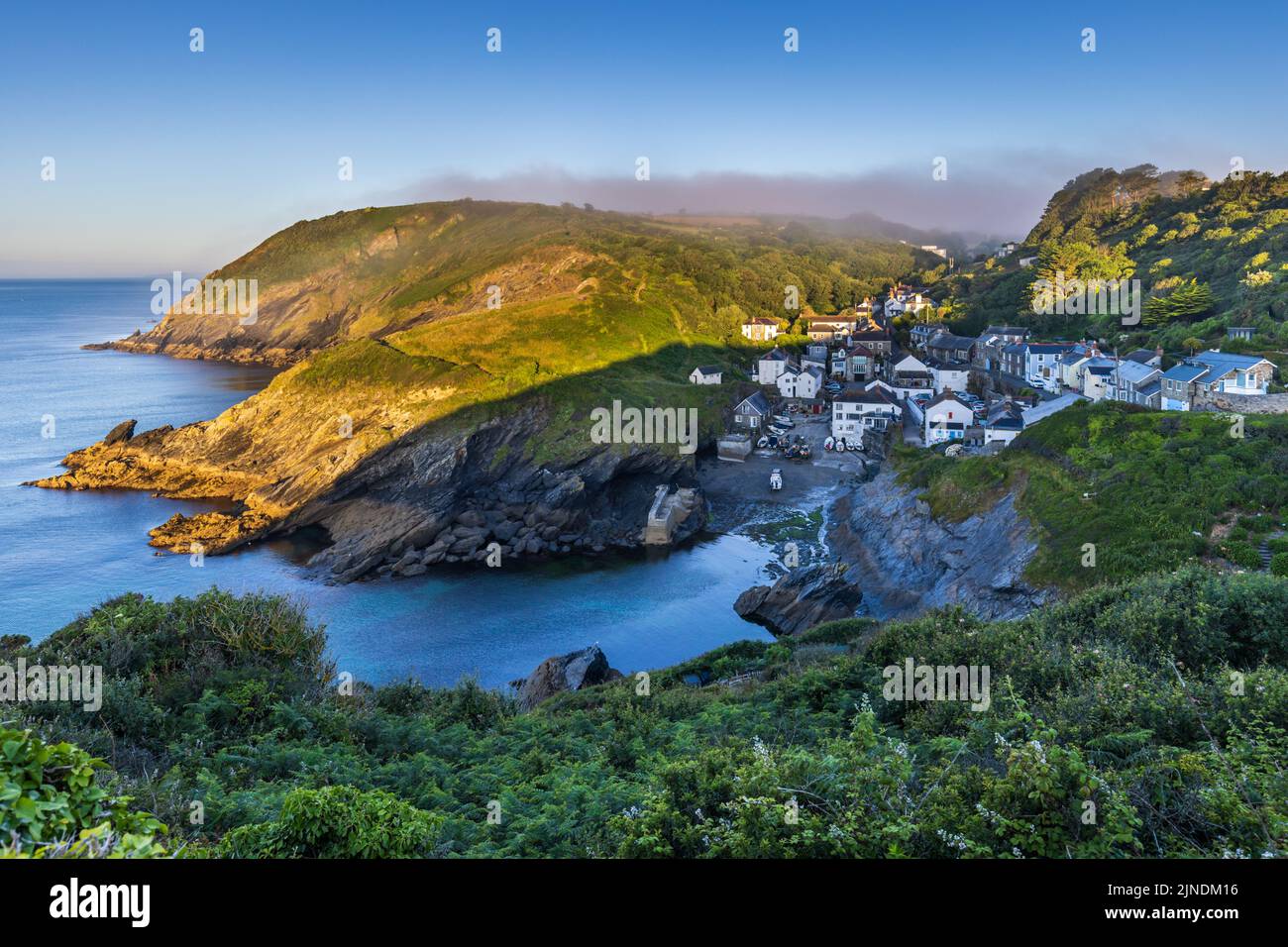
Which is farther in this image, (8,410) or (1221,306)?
(8,410)

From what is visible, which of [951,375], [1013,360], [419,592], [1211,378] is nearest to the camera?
[1211,378]

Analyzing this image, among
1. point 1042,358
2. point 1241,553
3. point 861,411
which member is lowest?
point 1241,553

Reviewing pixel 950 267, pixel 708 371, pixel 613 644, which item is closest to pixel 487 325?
pixel 708 371

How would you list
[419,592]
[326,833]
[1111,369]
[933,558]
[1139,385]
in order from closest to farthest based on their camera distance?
[326,833]
[933,558]
[419,592]
[1139,385]
[1111,369]

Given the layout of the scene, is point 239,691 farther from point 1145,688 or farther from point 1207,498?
point 1207,498

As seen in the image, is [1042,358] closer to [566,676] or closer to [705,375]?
[705,375]

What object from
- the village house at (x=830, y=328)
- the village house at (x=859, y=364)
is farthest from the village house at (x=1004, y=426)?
the village house at (x=830, y=328)

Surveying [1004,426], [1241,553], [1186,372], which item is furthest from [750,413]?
[1241,553]
